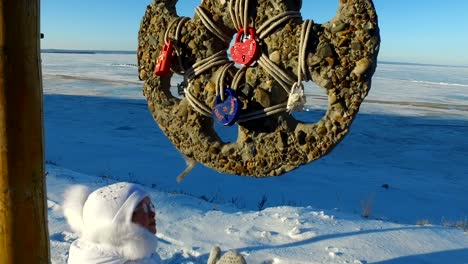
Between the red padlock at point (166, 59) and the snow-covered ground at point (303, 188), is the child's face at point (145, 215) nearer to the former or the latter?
the red padlock at point (166, 59)

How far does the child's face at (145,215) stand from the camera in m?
1.68

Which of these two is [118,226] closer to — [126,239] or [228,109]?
[126,239]

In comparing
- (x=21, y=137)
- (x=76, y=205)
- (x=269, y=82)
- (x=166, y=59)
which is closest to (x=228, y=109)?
(x=269, y=82)

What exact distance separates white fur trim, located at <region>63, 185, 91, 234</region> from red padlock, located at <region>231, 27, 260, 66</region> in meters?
0.73

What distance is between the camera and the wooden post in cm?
121

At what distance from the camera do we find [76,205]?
179cm

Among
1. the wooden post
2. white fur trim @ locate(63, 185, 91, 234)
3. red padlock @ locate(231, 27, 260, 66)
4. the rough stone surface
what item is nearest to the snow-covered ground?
the rough stone surface

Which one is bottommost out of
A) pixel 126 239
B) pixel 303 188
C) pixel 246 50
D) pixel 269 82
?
pixel 303 188

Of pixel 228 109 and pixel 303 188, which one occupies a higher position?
pixel 228 109

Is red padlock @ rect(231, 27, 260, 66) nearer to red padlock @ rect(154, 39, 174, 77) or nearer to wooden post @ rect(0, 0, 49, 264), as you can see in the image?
red padlock @ rect(154, 39, 174, 77)

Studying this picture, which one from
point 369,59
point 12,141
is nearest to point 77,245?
point 12,141

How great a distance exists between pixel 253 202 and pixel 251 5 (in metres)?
4.65

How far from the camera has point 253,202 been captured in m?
6.29

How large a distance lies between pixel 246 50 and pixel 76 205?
2.67 ft
